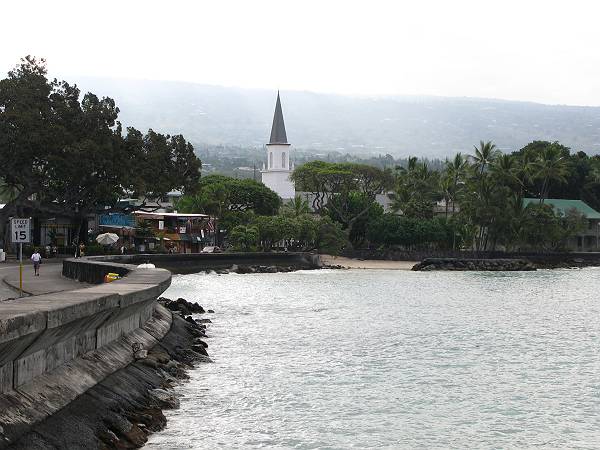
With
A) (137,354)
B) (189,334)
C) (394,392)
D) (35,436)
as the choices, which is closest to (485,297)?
(189,334)

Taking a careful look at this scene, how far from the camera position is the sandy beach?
382 ft

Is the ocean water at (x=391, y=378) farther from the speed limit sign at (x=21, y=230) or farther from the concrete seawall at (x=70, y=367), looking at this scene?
Result: the speed limit sign at (x=21, y=230)

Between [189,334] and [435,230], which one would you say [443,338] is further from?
[435,230]

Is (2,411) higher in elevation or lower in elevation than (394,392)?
higher

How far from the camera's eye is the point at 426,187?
5679 inches

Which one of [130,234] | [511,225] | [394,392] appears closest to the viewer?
[394,392]

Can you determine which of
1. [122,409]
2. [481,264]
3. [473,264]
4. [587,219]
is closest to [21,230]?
[122,409]

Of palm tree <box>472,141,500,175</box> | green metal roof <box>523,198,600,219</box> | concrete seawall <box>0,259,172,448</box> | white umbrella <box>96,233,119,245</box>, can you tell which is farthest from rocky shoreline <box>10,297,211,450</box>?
green metal roof <box>523,198,600,219</box>

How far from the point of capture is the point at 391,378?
2783 centimetres

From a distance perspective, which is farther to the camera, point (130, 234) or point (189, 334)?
point (130, 234)

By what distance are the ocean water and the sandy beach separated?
57483 mm

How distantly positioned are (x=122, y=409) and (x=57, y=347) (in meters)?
1.89

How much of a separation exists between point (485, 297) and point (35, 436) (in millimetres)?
55364

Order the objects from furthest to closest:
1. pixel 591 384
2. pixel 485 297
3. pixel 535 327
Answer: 1. pixel 485 297
2. pixel 535 327
3. pixel 591 384
